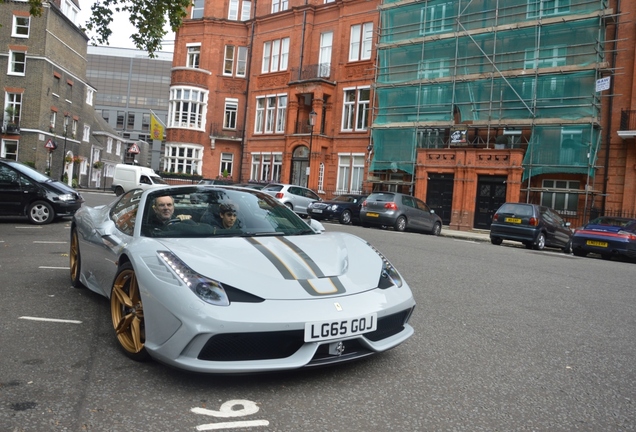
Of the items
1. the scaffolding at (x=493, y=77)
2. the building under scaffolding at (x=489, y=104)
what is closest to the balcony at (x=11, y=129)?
the scaffolding at (x=493, y=77)

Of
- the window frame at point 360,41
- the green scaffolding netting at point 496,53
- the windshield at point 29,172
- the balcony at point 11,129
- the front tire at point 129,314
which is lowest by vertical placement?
the front tire at point 129,314

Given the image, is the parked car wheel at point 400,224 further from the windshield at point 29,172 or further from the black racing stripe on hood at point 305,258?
the black racing stripe on hood at point 305,258

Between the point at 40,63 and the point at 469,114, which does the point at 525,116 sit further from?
the point at 40,63

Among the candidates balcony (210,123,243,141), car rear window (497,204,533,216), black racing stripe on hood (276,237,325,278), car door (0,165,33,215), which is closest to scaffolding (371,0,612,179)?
car rear window (497,204,533,216)

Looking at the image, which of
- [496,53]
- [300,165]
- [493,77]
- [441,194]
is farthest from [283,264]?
[300,165]

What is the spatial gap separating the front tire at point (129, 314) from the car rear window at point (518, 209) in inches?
605

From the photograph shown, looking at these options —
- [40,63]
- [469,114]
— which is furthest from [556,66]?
[40,63]

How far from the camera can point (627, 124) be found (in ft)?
76.6

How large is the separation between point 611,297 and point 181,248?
20.3ft

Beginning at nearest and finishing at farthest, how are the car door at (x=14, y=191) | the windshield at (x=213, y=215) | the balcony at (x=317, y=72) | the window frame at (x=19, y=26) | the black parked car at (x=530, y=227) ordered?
the windshield at (x=213, y=215) → the car door at (x=14, y=191) → the black parked car at (x=530, y=227) → the balcony at (x=317, y=72) → the window frame at (x=19, y=26)

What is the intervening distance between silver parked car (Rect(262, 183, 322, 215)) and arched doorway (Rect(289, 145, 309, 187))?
365 inches

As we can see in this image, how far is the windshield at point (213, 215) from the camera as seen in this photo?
4.44 meters

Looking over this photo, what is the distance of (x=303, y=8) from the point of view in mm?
36812

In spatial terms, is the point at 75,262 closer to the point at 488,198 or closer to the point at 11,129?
the point at 488,198
